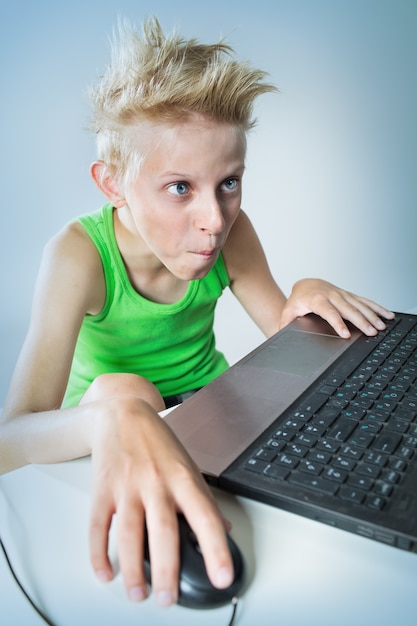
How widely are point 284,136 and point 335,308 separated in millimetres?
1089

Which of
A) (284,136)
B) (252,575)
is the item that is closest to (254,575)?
(252,575)

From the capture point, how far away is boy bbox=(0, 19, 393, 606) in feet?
1.18

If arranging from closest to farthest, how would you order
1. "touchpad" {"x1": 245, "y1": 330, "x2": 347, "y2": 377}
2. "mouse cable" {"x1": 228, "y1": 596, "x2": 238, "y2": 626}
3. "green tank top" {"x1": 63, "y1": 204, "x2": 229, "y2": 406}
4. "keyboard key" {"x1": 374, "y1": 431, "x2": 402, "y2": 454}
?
1. "mouse cable" {"x1": 228, "y1": 596, "x2": 238, "y2": 626}
2. "keyboard key" {"x1": 374, "y1": 431, "x2": 402, "y2": 454}
3. "touchpad" {"x1": 245, "y1": 330, "x2": 347, "y2": 377}
4. "green tank top" {"x1": 63, "y1": 204, "x2": 229, "y2": 406}

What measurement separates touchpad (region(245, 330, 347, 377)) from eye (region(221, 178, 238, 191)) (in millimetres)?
188

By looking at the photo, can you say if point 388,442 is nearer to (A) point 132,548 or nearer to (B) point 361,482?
(B) point 361,482

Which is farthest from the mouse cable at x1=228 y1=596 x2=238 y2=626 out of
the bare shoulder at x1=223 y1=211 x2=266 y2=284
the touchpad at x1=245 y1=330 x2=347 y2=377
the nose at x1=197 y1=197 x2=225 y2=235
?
the bare shoulder at x1=223 y1=211 x2=266 y2=284

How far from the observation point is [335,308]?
775 mm

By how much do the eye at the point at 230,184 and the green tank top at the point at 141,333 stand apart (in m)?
0.24

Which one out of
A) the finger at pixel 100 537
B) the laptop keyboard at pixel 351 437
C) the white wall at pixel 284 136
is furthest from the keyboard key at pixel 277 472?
the white wall at pixel 284 136

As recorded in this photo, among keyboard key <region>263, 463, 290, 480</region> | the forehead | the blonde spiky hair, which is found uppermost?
the blonde spiky hair

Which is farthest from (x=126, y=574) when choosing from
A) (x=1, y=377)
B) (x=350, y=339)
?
(x=1, y=377)

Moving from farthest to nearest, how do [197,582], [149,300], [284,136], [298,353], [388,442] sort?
[284,136] < [149,300] < [298,353] < [388,442] < [197,582]

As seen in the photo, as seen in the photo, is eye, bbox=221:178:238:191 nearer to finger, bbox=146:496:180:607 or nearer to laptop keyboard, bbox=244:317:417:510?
laptop keyboard, bbox=244:317:417:510

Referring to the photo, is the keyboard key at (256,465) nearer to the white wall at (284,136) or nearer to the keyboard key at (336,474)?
the keyboard key at (336,474)
